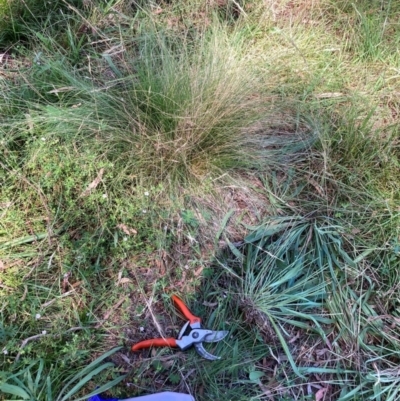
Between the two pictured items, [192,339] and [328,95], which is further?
[328,95]

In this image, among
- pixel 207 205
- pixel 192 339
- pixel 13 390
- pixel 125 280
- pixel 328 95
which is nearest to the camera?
pixel 13 390

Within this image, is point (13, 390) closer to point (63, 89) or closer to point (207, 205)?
point (207, 205)

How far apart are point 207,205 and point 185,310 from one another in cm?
48

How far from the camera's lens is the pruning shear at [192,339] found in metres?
1.63

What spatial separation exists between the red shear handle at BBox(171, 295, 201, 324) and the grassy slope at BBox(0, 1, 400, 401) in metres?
0.04

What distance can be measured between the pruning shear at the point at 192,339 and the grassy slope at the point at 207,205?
0.04 m

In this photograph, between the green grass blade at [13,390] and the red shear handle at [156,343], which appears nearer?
the green grass blade at [13,390]

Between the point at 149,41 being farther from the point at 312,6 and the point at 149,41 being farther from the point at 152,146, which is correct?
the point at 312,6

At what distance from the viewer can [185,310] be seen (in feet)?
5.56

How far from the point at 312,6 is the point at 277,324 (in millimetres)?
1784

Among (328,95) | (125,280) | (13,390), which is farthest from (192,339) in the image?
(328,95)

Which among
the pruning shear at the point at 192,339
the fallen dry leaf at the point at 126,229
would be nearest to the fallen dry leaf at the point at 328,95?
the fallen dry leaf at the point at 126,229

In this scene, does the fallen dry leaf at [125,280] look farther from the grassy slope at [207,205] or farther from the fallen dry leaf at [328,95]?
the fallen dry leaf at [328,95]

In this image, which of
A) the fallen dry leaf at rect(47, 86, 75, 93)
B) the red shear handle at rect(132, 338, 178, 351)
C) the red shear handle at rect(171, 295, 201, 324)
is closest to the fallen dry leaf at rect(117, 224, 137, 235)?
the red shear handle at rect(171, 295, 201, 324)
